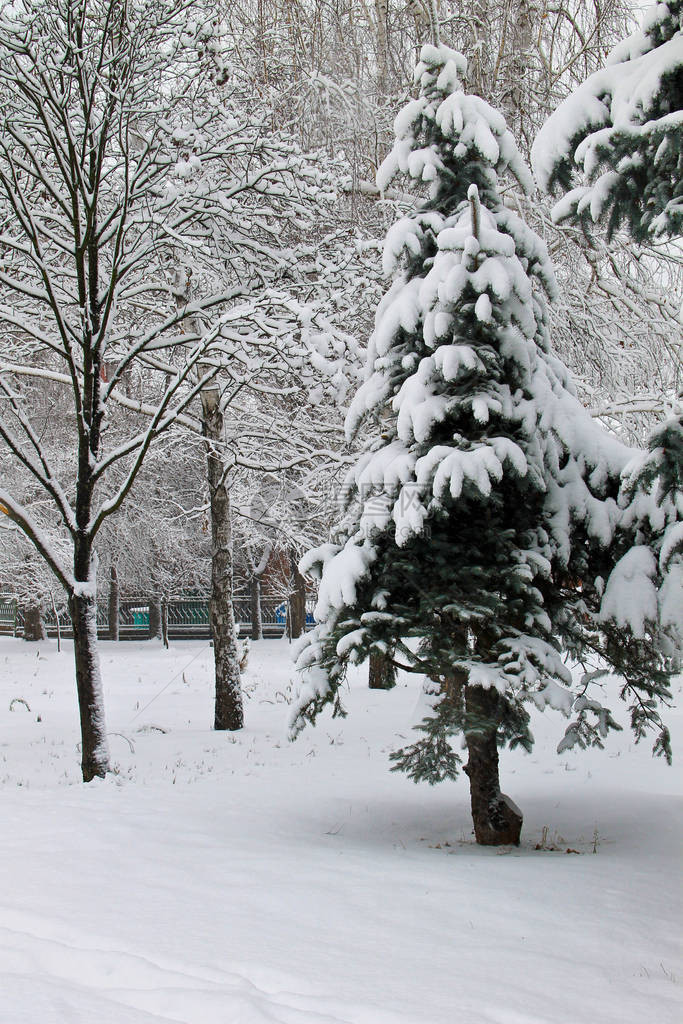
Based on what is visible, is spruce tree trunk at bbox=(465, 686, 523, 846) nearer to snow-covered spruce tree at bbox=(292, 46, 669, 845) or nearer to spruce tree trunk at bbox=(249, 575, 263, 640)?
snow-covered spruce tree at bbox=(292, 46, 669, 845)

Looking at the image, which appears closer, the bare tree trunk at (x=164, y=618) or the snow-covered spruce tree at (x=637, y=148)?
the snow-covered spruce tree at (x=637, y=148)

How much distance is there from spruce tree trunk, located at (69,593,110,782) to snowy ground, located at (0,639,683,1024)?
0.28 m

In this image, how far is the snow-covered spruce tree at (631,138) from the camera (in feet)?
11.9

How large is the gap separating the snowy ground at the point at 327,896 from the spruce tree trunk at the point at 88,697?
284mm

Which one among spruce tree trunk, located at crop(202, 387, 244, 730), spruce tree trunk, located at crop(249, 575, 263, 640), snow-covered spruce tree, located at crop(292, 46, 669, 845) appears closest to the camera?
snow-covered spruce tree, located at crop(292, 46, 669, 845)

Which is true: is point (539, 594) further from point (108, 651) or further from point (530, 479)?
point (108, 651)

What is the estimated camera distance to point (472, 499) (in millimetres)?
5637

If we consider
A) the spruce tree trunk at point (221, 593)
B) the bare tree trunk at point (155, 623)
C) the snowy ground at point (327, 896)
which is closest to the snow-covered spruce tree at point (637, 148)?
the snowy ground at point (327, 896)

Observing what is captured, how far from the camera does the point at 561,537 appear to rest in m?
5.63

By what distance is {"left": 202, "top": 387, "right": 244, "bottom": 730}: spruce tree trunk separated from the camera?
36.2 feet

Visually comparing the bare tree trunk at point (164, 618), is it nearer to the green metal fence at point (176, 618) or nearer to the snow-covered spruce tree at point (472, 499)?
the green metal fence at point (176, 618)

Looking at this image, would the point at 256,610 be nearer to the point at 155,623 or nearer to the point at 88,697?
the point at 155,623

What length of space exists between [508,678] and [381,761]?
4649mm

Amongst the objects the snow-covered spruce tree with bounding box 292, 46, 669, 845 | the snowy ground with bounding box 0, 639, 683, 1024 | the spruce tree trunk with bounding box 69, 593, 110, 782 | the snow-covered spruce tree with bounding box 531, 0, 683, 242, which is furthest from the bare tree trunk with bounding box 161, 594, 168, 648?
the snow-covered spruce tree with bounding box 531, 0, 683, 242
